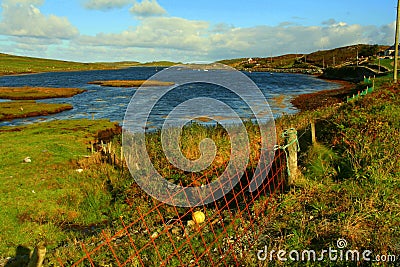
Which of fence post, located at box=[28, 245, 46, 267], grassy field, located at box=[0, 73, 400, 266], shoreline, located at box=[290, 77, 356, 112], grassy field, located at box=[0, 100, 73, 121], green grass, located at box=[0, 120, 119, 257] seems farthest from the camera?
shoreline, located at box=[290, 77, 356, 112]

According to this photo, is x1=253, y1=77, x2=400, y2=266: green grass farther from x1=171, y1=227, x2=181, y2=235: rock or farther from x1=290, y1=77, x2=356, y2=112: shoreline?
x1=290, y1=77, x2=356, y2=112: shoreline

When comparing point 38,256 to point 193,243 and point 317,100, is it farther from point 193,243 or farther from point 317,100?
point 317,100

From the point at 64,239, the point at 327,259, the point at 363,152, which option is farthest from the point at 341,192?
the point at 64,239

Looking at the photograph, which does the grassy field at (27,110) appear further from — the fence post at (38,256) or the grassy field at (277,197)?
the fence post at (38,256)

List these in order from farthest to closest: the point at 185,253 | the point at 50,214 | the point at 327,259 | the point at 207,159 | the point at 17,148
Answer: the point at 17,148, the point at 207,159, the point at 50,214, the point at 185,253, the point at 327,259

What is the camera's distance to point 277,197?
6133 millimetres

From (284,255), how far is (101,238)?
3575mm

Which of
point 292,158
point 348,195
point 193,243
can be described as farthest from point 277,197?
point 193,243

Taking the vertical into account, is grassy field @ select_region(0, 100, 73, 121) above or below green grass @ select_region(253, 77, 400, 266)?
below

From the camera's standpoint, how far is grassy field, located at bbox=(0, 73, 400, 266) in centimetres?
474

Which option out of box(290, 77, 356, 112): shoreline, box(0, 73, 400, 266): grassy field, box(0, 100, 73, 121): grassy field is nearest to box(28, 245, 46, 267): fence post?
box(0, 73, 400, 266): grassy field

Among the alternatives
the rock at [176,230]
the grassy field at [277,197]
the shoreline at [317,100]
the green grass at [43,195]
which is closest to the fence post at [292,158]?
the grassy field at [277,197]

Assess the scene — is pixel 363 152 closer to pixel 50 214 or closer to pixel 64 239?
pixel 64 239

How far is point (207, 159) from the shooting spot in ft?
33.3
